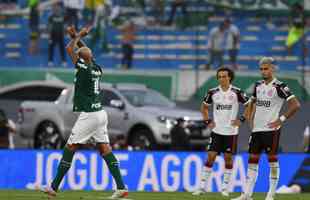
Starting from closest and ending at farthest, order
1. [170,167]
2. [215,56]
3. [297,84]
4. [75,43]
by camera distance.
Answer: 1. [75,43]
2. [170,167]
3. [297,84]
4. [215,56]

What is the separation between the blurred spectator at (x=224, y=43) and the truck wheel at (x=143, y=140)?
4.79m

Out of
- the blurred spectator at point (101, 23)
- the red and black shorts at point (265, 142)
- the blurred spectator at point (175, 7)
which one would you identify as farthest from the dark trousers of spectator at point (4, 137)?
the red and black shorts at point (265, 142)

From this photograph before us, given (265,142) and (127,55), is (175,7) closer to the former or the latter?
(127,55)

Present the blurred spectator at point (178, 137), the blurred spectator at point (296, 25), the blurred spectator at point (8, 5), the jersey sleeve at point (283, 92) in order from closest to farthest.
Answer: the jersey sleeve at point (283, 92) < the blurred spectator at point (178, 137) < the blurred spectator at point (296, 25) < the blurred spectator at point (8, 5)

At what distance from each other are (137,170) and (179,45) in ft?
36.7

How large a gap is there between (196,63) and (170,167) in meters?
10.4

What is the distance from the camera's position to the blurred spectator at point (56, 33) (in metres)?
35.9

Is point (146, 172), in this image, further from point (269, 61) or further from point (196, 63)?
point (196, 63)

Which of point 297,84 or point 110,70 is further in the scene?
point 110,70

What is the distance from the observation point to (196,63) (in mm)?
34406

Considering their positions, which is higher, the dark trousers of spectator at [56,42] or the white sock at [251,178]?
the white sock at [251,178]

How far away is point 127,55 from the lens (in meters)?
35.5

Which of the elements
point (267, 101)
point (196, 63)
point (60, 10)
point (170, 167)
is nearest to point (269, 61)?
point (267, 101)

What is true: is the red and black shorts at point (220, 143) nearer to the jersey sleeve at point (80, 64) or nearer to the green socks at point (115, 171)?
the green socks at point (115, 171)
